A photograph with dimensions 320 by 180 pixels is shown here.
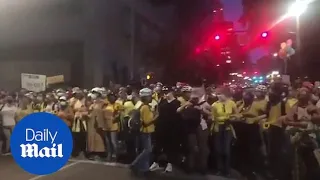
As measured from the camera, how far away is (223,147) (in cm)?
310

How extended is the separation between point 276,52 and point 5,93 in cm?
142

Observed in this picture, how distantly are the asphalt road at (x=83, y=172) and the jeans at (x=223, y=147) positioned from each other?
22 cm

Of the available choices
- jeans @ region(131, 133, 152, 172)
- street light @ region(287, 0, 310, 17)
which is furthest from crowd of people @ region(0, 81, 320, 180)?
street light @ region(287, 0, 310, 17)

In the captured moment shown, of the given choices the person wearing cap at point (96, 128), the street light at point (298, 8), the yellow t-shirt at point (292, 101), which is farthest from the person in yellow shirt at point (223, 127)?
the person wearing cap at point (96, 128)

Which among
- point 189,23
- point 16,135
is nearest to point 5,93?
point 16,135

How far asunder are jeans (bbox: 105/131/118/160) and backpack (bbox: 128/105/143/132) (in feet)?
0.54

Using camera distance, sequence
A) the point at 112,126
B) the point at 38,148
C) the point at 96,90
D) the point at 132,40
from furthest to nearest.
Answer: the point at 112,126, the point at 132,40, the point at 96,90, the point at 38,148

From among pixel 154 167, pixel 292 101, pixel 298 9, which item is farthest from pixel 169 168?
pixel 298 9

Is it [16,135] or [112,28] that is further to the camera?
[112,28]

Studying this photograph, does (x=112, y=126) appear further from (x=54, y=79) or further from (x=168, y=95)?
(x=54, y=79)

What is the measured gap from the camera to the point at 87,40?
217cm

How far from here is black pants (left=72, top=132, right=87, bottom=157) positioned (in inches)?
87.5

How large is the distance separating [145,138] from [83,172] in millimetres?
475

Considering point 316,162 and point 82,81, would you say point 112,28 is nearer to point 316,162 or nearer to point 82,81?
point 82,81
